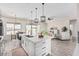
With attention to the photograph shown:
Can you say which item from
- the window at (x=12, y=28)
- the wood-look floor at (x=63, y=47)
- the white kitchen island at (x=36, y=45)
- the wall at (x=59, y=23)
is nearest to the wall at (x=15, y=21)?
the window at (x=12, y=28)

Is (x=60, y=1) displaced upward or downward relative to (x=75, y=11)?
upward

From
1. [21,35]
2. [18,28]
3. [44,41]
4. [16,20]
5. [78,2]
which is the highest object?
[78,2]

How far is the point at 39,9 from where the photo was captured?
5.41 feet

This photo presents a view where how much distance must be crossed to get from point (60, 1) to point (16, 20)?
79cm

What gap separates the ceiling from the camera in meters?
1.63

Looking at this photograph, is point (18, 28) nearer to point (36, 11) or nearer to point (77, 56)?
point (36, 11)

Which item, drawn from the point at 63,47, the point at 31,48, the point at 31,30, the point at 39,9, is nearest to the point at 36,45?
the point at 31,48

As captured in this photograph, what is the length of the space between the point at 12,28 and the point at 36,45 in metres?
0.49

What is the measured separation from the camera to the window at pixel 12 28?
163 cm

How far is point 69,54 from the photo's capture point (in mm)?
1654

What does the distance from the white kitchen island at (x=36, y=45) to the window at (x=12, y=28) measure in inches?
6.5

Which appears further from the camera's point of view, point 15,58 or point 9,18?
point 15,58

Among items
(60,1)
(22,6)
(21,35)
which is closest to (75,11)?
(60,1)

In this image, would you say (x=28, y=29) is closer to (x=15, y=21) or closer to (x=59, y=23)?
(x=15, y=21)
